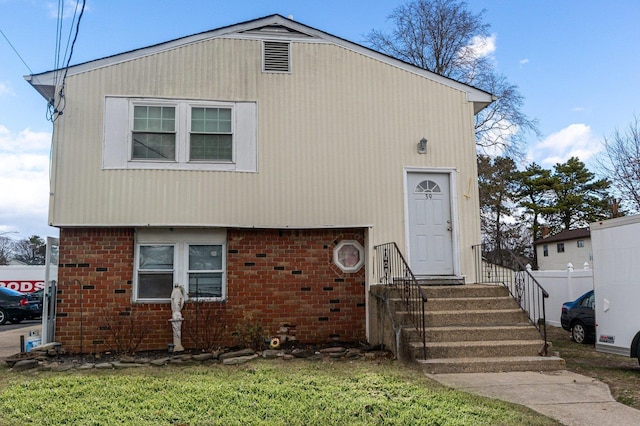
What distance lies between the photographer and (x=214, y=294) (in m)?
9.70

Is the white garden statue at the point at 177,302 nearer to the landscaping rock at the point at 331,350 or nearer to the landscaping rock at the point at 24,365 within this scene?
the landscaping rock at the point at 24,365

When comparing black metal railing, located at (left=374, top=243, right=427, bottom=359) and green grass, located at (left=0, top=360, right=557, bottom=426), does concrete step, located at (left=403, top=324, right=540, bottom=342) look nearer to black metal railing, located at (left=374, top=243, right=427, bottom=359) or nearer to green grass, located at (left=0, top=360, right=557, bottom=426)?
black metal railing, located at (left=374, top=243, right=427, bottom=359)

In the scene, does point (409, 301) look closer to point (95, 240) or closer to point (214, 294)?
point (214, 294)

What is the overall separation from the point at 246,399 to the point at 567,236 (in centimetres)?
3317

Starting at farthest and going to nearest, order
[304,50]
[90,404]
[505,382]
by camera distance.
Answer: [304,50]
[505,382]
[90,404]

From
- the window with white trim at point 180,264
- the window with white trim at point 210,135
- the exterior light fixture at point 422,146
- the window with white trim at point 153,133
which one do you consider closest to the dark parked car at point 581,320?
the exterior light fixture at point 422,146

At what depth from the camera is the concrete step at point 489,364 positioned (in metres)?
7.29

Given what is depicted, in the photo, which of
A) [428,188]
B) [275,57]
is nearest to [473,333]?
[428,188]

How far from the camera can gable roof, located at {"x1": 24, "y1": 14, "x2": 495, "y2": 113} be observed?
9.61 meters

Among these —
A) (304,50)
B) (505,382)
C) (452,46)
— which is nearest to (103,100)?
(304,50)

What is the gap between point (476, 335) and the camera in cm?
804

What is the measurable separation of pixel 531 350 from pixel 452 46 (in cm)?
1831

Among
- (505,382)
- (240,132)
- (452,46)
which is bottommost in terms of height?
(505,382)

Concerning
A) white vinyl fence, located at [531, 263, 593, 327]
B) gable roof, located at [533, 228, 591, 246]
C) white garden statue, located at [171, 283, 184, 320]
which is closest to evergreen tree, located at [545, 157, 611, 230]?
gable roof, located at [533, 228, 591, 246]
